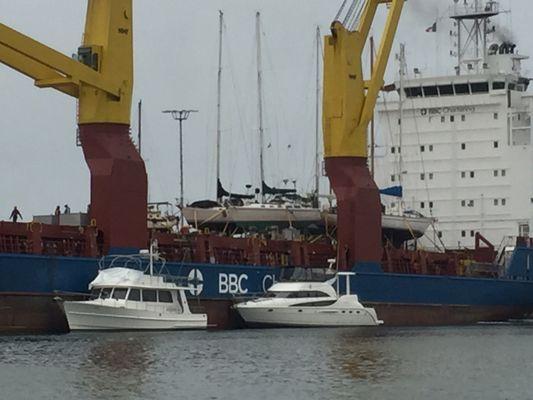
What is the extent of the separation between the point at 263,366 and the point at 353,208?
1648 cm

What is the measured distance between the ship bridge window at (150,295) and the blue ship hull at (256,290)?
1.76 meters

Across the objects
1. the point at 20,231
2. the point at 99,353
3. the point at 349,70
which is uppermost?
the point at 349,70

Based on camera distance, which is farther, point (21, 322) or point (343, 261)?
point (343, 261)

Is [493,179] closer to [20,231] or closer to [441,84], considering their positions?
[441,84]

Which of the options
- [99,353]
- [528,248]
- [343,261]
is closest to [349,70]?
[343,261]

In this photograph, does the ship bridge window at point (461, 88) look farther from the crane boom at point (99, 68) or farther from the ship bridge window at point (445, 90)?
the crane boom at point (99, 68)

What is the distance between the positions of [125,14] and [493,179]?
20214mm

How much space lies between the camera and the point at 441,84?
6175 centimetres

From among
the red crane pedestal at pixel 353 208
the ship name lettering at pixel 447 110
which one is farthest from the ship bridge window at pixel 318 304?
the ship name lettering at pixel 447 110

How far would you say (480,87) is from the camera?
61500 millimetres


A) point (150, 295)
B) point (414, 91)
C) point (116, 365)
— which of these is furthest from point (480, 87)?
point (116, 365)

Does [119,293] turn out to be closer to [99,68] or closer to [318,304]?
[99,68]

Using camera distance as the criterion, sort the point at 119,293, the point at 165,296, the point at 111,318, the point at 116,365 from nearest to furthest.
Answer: the point at 116,365, the point at 111,318, the point at 119,293, the point at 165,296

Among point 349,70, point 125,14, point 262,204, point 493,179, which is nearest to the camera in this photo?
point 125,14
